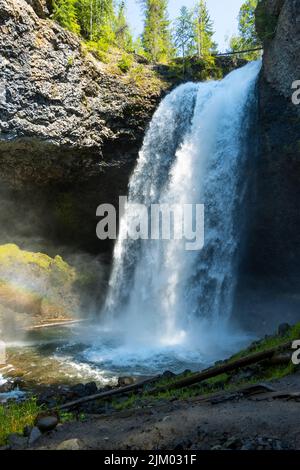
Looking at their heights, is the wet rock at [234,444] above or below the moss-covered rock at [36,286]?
below

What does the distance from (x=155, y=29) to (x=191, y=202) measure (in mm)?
31558

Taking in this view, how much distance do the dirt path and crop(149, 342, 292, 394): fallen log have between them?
1355 mm

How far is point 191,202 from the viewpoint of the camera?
21.9 m

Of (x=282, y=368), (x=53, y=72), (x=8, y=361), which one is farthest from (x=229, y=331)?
(x=53, y=72)

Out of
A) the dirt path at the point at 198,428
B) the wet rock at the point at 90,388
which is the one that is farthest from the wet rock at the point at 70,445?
the wet rock at the point at 90,388

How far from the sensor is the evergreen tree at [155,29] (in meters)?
45.0

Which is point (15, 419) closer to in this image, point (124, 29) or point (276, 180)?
point (276, 180)

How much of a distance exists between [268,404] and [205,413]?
95 cm

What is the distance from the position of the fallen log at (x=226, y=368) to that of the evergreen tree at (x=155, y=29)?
42049 millimetres

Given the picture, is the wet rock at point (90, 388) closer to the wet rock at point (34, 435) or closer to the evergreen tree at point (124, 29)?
the wet rock at point (34, 435)

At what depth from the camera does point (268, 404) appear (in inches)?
236

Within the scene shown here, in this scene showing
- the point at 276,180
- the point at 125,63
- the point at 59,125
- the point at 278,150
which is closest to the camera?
the point at 278,150

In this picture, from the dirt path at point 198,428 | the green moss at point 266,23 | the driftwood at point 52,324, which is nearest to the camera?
the dirt path at point 198,428

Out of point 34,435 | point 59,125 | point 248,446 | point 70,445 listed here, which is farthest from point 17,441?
point 59,125
